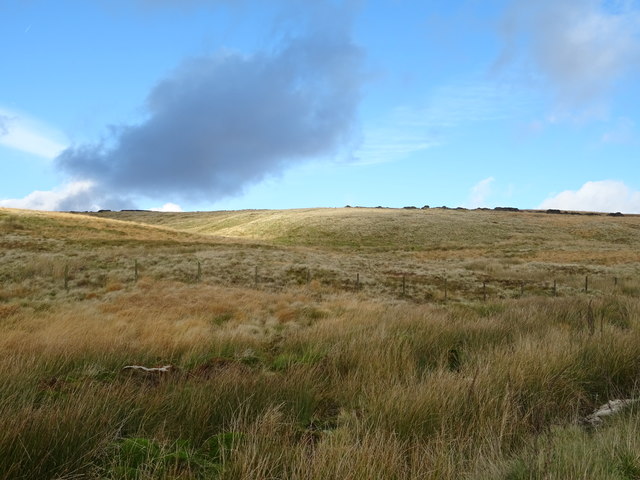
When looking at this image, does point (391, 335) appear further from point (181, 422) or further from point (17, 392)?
point (17, 392)

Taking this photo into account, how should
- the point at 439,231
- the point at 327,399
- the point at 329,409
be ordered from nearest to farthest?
the point at 329,409
the point at 327,399
the point at 439,231

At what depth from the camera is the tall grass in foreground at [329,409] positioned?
9.71ft

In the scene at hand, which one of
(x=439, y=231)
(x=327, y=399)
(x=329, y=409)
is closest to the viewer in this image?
(x=329, y=409)

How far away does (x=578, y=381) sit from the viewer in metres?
5.27

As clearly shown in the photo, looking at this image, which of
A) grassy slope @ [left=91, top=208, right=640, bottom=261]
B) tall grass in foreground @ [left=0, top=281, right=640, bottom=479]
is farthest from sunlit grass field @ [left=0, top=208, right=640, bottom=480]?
grassy slope @ [left=91, top=208, right=640, bottom=261]

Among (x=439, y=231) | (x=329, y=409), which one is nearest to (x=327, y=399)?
(x=329, y=409)

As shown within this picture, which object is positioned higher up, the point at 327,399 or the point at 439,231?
the point at 439,231

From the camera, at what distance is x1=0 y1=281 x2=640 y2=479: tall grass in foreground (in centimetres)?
296

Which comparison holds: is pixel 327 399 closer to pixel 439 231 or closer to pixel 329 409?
pixel 329 409

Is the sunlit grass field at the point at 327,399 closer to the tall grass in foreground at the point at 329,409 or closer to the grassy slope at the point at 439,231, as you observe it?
the tall grass in foreground at the point at 329,409

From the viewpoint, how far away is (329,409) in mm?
4750

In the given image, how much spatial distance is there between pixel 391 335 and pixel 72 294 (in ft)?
67.8

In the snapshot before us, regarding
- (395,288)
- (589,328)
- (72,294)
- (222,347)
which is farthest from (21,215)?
(589,328)

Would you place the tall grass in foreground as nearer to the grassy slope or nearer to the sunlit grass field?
the sunlit grass field
